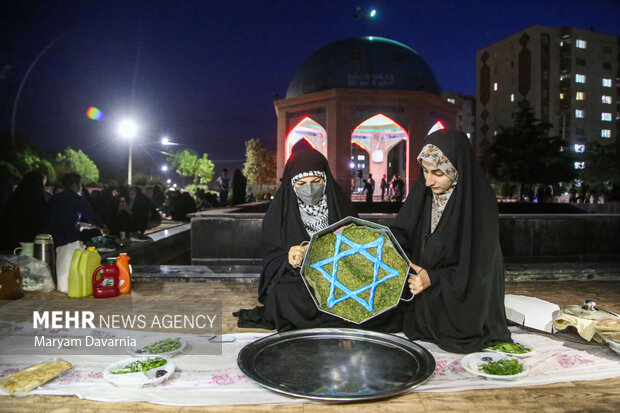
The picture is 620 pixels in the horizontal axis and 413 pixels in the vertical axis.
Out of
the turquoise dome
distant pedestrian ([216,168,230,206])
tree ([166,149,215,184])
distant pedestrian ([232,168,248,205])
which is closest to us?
distant pedestrian ([232,168,248,205])

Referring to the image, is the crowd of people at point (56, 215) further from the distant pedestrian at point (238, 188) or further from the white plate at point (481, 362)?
the white plate at point (481, 362)

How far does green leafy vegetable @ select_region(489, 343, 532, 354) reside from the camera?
9.26ft

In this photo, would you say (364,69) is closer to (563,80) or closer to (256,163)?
A: (256,163)

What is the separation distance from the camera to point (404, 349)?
2678 mm

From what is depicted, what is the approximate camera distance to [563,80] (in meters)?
45.7

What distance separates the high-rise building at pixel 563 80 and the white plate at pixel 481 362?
48.4 m

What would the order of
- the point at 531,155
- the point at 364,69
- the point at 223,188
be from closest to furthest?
the point at 223,188
the point at 364,69
the point at 531,155

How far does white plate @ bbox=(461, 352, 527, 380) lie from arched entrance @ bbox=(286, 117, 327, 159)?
18.1 meters

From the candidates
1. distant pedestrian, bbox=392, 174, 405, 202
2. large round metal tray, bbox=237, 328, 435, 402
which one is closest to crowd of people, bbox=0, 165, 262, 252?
large round metal tray, bbox=237, 328, 435, 402

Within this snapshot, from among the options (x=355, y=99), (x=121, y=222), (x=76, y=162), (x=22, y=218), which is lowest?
(x=121, y=222)

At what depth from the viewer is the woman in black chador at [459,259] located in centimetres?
286

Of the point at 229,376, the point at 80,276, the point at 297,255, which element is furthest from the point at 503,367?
the point at 80,276

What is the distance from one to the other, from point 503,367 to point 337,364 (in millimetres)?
950

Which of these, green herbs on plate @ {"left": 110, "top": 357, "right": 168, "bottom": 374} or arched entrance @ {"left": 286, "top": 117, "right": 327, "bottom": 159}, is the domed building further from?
green herbs on plate @ {"left": 110, "top": 357, "right": 168, "bottom": 374}
